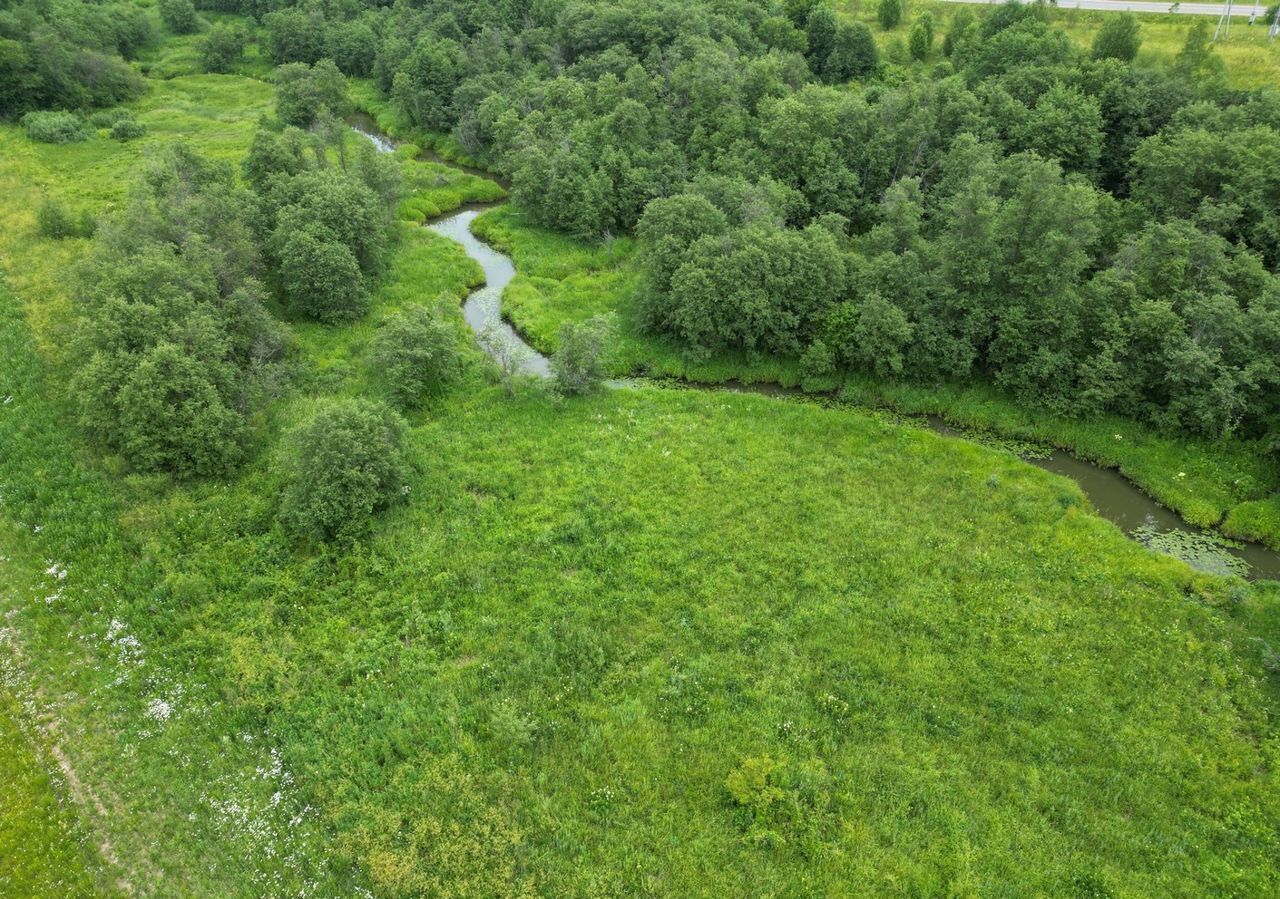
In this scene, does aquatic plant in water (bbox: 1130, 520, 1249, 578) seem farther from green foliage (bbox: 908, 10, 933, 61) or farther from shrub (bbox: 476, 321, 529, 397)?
green foliage (bbox: 908, 10, 933, 61)

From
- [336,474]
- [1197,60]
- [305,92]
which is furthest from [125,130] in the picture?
[1197,60]

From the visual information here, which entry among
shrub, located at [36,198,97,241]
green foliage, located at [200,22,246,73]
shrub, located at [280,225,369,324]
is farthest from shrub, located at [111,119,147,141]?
shrub, located at [280,225,369,324]

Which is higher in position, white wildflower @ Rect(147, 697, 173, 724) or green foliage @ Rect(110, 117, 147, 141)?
green foliage @ Rect(110, 117, 147, 141)

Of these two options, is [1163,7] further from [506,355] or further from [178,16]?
[178,16]

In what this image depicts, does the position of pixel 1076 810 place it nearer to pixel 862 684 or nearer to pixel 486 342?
pixel 862 684

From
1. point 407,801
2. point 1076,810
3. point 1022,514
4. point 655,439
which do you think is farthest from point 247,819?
point 1022,514

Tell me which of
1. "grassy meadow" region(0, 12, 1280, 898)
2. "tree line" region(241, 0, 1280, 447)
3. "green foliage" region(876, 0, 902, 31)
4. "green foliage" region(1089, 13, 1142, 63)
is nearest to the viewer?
"grassy meadow" region(0, 12, 1280, 898)

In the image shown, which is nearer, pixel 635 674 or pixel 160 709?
pixel 160 709

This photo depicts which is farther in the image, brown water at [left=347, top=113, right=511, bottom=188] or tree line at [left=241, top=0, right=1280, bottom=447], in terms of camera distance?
brown water at [left=347, top=113, right=511, bottom=188]
